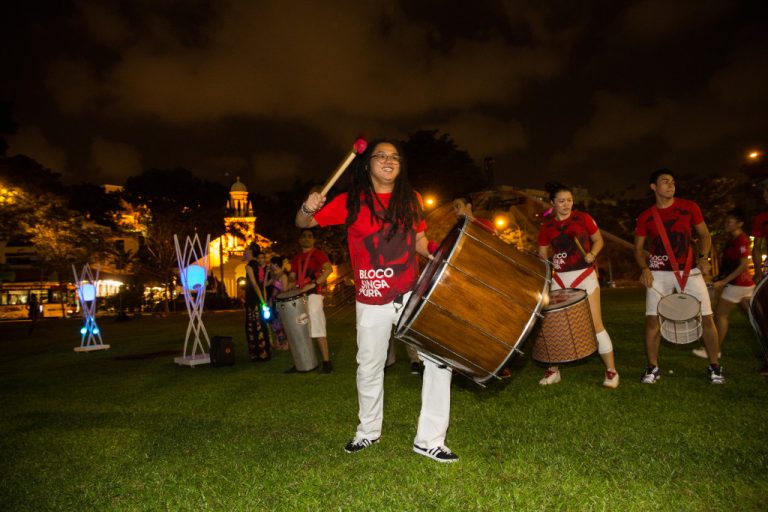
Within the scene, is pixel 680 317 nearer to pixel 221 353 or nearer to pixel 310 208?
pixel 310 208

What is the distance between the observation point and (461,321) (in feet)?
11.4

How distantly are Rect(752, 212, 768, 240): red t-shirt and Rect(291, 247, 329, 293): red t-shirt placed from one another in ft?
Result: 18.6

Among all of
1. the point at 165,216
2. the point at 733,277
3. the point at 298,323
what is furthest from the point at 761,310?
the point at 165,216

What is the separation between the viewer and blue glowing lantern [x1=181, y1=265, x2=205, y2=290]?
32.2ft

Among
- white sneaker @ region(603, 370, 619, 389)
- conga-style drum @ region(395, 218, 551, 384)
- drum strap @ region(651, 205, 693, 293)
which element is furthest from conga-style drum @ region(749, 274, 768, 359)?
drum strap @ region(651, 205, 693, 293)

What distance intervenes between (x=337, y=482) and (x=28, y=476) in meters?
2.31

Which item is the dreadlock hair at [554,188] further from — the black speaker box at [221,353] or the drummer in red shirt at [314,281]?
the black speaker box at [221,353]

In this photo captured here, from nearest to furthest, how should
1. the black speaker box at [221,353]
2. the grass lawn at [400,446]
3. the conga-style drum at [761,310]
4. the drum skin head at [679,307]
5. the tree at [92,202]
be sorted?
the conga-style drum at [761,310]
the grass lawn at [400,446]
the drum skin head at [679,307]
the black speaker box at [221,353]
the tree at [92,202]

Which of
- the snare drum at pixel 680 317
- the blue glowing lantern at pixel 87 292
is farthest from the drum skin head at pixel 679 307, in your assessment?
the blue glowing lantern at pixel 87 292

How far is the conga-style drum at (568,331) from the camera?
497 cm

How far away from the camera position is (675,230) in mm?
5801

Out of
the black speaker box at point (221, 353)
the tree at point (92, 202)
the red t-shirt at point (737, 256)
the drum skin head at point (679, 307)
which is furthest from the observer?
the tree at point (92, 202)

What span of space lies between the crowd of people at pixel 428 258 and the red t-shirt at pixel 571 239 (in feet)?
0.04

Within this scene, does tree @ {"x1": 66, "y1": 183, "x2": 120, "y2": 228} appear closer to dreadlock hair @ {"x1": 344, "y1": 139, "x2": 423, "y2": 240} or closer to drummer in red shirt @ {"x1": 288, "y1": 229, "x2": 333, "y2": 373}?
drummer in red shirt @ {"x1": 288, "y1": 229, "x2": 333, "y2": 373}
